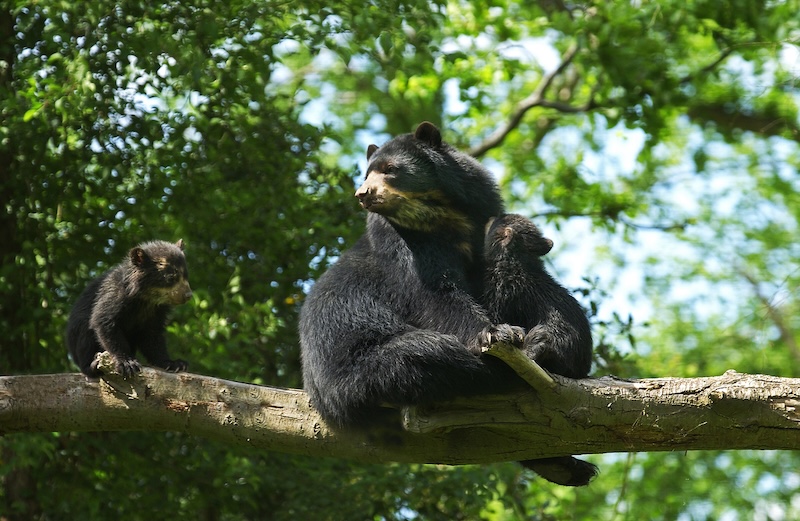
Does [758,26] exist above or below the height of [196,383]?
above

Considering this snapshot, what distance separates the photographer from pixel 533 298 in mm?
5328

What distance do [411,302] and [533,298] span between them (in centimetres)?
77

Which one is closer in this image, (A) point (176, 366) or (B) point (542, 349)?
(B) point (542, 349)

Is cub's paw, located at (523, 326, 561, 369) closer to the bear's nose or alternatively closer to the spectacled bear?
the spectacled bear

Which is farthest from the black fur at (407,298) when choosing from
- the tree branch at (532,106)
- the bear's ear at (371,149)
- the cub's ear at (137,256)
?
the tree branch at (532,106)

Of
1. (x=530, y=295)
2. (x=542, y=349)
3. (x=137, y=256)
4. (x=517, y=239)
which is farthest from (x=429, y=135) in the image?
(x=137, y=256)

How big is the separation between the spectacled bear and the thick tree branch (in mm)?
429

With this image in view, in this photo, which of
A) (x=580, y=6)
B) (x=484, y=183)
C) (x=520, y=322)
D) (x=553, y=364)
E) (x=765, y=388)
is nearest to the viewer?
(x=765, y=388)

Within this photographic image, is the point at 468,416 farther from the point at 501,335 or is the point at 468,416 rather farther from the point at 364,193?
the point at 364,193

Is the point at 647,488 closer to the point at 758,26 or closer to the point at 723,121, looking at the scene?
the point at 723,121

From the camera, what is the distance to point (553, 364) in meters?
5.04

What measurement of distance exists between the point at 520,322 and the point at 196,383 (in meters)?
2.06

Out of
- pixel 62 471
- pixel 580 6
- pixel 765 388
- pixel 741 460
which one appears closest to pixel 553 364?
pixel 765 388

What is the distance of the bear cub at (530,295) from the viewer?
5137mm
